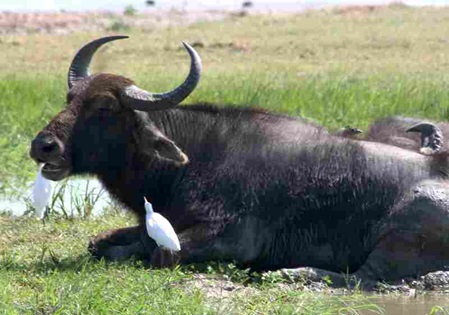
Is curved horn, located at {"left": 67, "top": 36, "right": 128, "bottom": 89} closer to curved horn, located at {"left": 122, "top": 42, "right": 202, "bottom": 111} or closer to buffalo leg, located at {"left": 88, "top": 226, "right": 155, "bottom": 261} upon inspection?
curved horn, located at {"left": 122, "top": 42, "right": 202, "bottom": 111}

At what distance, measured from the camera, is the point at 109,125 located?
318 inches

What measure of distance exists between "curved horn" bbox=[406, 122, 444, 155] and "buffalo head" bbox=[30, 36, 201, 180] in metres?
1.59

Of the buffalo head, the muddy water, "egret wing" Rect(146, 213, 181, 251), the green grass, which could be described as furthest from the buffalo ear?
the muddy water

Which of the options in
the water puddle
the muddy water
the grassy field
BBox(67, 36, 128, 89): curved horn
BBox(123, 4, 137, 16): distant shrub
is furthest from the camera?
BBox(123, 4, 137, 16): distant shrub

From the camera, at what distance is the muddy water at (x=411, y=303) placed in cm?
737

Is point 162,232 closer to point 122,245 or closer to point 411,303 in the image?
point 122,245

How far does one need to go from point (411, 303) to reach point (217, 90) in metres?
8.14

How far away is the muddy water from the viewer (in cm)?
737

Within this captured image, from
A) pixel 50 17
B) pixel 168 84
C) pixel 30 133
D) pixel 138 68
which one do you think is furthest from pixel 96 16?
pixel 30 133

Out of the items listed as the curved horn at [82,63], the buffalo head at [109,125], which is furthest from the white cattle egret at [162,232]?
the curved horn at [82,63]

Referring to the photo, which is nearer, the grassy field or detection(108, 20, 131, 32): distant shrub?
the grassy field

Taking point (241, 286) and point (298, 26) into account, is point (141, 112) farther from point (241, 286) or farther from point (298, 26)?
point (298, 26)

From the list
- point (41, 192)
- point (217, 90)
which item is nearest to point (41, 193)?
point (41, 192)

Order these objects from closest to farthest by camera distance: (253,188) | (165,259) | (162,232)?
1. (162,232)
2. (165,259)
3. (253,188)
